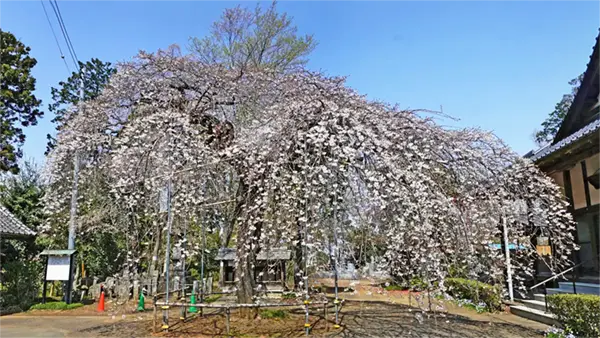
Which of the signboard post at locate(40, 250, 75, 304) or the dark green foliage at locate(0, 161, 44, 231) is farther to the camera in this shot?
the dark green foliage at locate(0, 161, 44, 231)

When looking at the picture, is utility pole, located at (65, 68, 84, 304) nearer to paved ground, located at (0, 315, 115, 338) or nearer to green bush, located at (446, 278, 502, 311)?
paved ground, located at (0, 315, 115, 338)

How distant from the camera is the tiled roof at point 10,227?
1147 centimetres

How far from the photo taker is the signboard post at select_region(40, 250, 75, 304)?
11.9 meters

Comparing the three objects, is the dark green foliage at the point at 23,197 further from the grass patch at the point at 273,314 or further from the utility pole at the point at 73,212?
the grass patch at the point at 273,314

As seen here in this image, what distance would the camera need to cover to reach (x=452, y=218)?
6109 mm

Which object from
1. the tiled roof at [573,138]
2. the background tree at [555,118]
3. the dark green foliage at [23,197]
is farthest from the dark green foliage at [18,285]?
the background tree at [555,118]

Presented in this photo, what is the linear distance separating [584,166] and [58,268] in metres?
14.3

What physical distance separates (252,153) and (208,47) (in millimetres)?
11359

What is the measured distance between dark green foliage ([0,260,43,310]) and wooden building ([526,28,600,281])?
14.6m

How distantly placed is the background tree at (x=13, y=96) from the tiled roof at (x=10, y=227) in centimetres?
403

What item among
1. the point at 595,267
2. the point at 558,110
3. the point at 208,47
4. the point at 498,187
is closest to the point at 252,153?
the point at 498,187

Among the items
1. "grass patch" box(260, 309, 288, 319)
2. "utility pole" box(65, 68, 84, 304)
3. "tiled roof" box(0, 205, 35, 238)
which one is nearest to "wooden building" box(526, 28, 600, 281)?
"grass patch" box(260, 309, 288, 319)

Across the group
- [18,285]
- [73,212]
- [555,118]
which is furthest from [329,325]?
[555,118]

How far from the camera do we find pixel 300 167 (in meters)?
5.98
